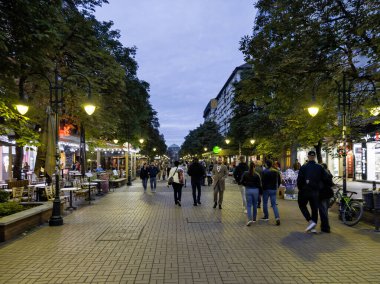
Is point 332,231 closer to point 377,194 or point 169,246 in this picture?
point 377,194

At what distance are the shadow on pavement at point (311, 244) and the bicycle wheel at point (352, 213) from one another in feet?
5.06

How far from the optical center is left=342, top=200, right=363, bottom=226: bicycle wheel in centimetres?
1015

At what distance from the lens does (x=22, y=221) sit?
9.45 metres

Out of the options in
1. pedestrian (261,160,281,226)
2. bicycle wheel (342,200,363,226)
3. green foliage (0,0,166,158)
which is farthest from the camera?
pedestrian (261,160,281,226)

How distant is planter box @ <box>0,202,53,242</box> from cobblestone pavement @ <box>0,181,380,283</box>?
36 cm

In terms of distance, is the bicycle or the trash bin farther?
the trash bin

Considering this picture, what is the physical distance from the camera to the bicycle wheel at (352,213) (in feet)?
33.3

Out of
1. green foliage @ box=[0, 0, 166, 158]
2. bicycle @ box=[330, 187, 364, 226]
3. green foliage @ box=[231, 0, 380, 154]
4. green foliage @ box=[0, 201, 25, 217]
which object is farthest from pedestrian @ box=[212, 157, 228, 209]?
green foliage @ box=[0, 201, 25, 217]

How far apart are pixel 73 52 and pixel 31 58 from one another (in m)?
8.76

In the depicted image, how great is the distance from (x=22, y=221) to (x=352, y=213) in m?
8.75

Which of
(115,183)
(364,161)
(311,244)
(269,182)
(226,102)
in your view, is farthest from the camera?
(226,102)

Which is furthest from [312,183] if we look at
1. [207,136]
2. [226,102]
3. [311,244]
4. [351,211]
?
[226,102]

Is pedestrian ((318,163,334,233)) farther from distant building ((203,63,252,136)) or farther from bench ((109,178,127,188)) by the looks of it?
distant building ((203,63,252,136))

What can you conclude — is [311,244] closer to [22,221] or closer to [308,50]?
[308,50]
